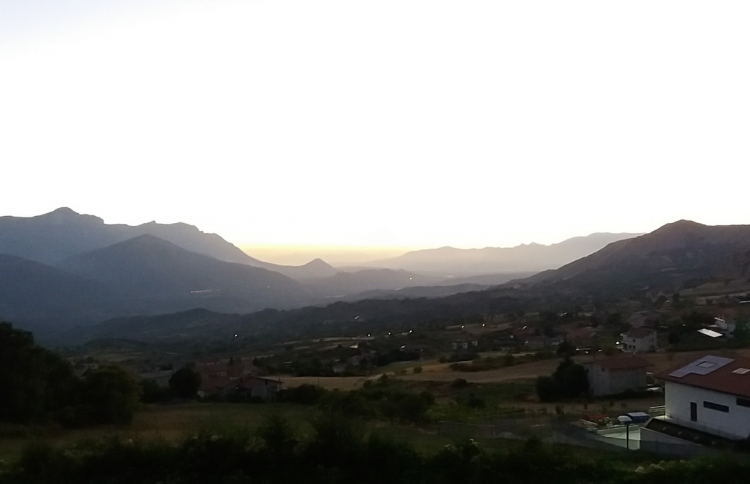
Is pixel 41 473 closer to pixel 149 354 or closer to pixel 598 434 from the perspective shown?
pixel 598 434

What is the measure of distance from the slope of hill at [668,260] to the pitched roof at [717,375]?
94.5 m

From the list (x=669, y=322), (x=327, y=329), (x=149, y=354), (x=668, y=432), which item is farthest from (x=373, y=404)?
(x=327, y=329)

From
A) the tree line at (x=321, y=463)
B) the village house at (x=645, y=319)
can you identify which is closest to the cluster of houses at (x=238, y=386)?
the tree line at (x=321, y=463)

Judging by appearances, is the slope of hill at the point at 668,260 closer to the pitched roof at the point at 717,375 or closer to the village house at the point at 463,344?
the village house at the point at 463,344

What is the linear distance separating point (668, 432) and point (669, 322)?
153 feet

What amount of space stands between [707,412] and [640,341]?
33.1 meters

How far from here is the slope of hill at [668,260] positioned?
125000 millimetres

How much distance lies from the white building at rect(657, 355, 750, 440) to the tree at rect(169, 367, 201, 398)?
85.5 feet

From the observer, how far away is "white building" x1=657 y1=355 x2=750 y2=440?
1936 centimetres

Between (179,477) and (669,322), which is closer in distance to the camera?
(179,477)

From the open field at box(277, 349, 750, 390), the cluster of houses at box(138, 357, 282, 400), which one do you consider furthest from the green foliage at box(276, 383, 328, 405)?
the open field at box(277, 349, 750, 390)

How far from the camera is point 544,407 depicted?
96.6 ft

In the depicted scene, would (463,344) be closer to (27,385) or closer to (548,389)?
(548,389)

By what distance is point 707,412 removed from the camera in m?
20.4
